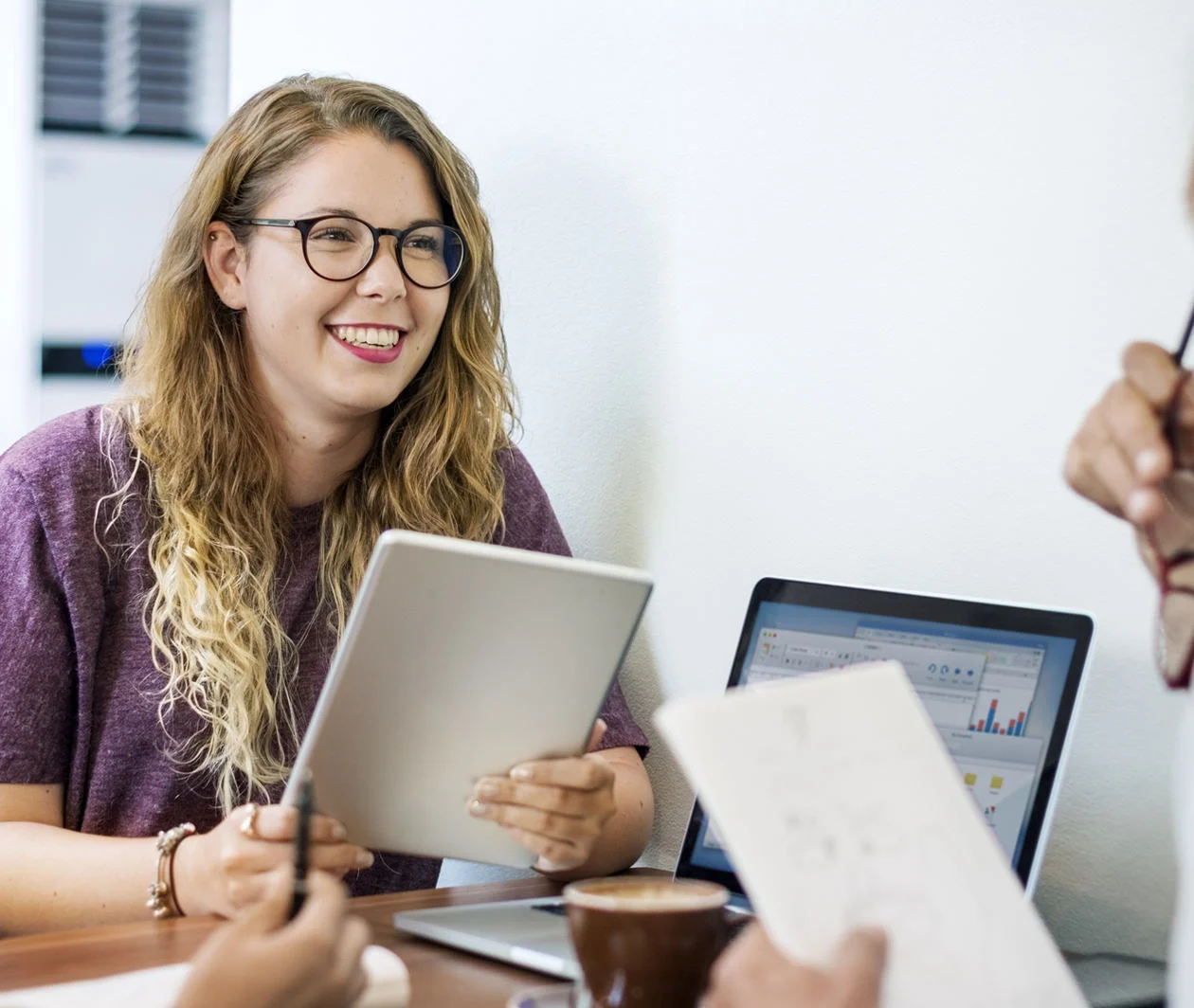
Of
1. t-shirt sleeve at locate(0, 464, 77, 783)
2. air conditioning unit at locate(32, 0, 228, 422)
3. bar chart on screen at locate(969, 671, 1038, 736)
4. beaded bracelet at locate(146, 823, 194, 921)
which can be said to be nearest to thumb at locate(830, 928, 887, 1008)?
bar chart on screen at locate(969, 671, 1038, 736)

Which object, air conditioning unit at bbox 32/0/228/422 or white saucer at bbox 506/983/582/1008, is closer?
white saucer at bbox 506/983/582/1008

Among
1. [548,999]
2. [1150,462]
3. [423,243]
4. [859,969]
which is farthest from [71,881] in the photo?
[1150,462]

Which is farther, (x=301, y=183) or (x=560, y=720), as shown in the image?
(x=301, y=183)

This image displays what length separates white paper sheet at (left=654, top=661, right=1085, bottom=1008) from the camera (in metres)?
0.59

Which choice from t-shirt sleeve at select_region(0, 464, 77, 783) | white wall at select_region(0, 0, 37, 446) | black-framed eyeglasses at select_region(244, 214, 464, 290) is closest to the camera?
t-shirt sleeve at select_region(0, 464, 77, 783)

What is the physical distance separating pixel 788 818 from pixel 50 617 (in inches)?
34.5

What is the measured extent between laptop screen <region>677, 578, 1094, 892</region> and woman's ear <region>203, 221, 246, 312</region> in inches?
26.5

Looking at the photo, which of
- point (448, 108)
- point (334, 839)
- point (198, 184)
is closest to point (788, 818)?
point (334, 839)

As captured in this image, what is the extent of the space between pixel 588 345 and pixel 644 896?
0.85 m

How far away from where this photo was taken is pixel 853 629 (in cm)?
111

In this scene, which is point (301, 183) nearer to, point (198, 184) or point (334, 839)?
point (198, 184)

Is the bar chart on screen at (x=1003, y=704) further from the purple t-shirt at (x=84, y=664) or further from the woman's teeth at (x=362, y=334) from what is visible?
the woman's teeth at (x=362, y=334)

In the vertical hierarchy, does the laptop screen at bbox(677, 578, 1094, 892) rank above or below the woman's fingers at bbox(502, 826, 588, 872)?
above

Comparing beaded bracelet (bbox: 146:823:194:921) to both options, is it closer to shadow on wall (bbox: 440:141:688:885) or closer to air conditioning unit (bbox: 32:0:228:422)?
shadow on wall (bbox: 440:141:688:885)
